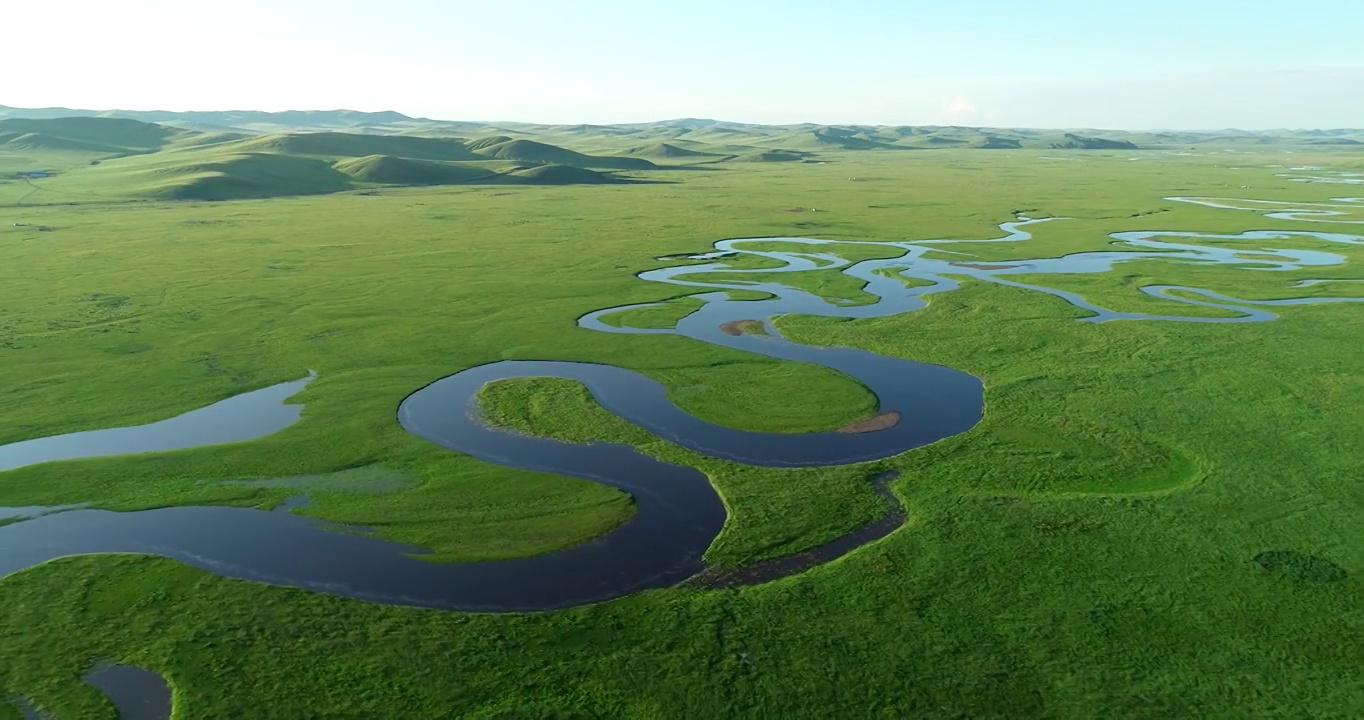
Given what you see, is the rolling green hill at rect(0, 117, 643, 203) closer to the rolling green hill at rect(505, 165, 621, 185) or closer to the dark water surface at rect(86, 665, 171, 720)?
the rolling green hill at rect(505, 165, 621, 185)

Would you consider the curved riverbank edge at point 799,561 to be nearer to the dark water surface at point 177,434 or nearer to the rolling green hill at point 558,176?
the dark water surface at point 177,434

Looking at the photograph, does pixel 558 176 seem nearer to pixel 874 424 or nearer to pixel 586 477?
pixel 874 424

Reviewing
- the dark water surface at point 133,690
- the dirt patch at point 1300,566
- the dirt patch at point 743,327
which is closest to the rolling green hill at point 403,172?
the dirt patch at point 743,327

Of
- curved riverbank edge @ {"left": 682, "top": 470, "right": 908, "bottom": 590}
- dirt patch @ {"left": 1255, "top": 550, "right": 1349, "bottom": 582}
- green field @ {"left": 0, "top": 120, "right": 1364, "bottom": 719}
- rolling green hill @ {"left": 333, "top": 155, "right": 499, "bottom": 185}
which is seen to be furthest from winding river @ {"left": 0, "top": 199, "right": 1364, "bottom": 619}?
rolling green hill @ {"left": 333, "top": 155, "right": 499, "bottom": 185}

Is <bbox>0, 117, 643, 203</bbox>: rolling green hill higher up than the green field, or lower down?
higher up

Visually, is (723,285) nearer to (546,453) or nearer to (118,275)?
(546,453)

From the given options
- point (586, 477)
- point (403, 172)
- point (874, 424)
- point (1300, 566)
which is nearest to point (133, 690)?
point (586, 477)

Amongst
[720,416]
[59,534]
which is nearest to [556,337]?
[720,416]
